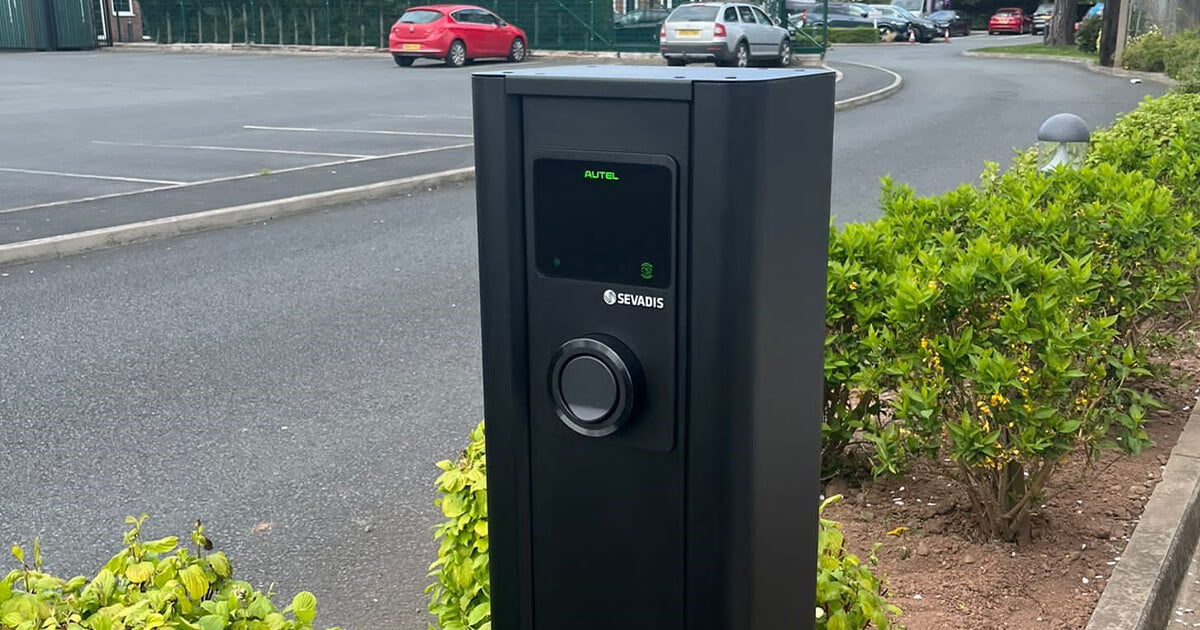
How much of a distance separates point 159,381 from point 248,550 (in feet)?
6.81

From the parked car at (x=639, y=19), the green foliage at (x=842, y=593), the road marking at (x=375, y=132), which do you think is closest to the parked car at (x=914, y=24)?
the parked car at (x=639, y=19)

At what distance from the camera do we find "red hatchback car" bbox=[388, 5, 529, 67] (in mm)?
31484

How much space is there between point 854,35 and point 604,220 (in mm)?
49647

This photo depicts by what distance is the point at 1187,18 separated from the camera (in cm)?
3114

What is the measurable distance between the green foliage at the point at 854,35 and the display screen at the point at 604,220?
48890mm

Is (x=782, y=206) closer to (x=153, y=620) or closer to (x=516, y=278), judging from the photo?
(x=516, y=278)

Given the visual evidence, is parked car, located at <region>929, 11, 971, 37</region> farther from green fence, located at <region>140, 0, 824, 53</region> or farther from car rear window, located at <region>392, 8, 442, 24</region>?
car rear window, located at <region>392, 8, 442, 24</region>

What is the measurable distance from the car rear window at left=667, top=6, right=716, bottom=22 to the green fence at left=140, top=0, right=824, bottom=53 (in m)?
5.56

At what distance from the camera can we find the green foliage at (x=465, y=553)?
8.24ft

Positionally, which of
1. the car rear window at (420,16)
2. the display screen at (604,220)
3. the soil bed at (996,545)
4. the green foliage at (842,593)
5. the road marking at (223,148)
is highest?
the display screen at (604,220)

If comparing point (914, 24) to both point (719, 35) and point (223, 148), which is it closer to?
point (719, 35)

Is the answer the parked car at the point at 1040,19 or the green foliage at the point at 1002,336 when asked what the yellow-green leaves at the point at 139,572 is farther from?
the parked car at the point at 1040,19

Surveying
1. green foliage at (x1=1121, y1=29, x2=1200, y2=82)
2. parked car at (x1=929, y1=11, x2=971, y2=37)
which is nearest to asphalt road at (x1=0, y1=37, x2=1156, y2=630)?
green foliage at (x1=1121, y1=29, x2=1200, y2=82)

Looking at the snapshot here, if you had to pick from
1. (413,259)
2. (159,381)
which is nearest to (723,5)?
(413,259)
